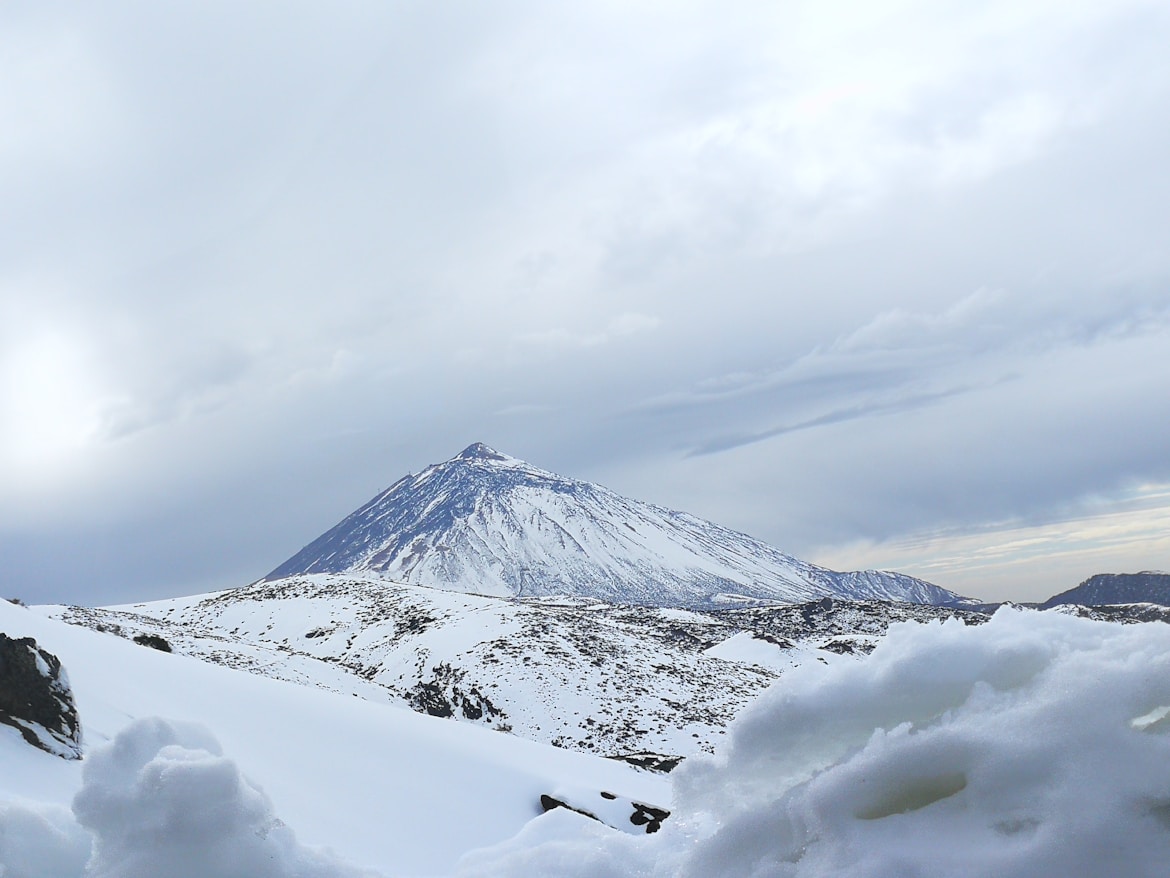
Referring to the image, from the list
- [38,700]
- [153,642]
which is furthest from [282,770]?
[153,642]

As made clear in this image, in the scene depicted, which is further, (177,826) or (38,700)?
(38,700)

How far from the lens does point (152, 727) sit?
4.67 meters

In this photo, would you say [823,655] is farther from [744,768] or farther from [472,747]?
[744,768]

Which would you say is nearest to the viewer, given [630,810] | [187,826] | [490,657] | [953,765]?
[953,765]

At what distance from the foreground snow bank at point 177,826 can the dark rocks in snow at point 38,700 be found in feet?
21.3

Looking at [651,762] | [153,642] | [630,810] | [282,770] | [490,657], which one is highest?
[153,642]

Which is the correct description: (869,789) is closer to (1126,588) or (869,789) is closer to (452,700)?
(452,700)

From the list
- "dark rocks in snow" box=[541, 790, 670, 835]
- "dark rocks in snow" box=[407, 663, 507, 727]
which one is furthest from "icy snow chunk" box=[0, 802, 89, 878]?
"dark rocks in snow" box=[407, 663, 507, 727]

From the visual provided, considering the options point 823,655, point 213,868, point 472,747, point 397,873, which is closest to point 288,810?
point 397,873

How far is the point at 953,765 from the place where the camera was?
304cm

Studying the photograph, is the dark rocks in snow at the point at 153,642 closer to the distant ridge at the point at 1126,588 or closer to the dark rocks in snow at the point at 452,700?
the dark rocks in snow at the point at 452,700

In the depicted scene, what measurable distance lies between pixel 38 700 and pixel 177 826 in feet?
26.8

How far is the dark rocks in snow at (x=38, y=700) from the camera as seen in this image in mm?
9664

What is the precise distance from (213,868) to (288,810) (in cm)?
714
